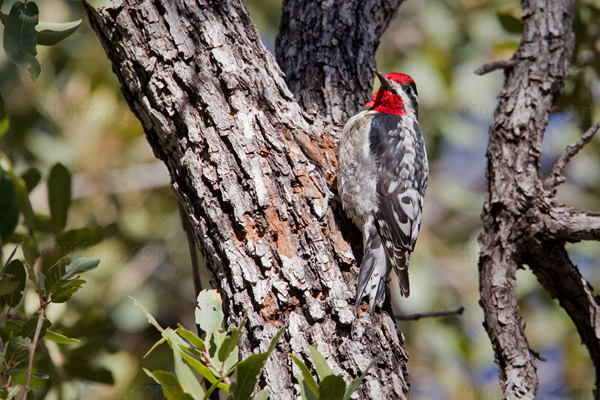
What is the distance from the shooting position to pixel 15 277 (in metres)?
1.76

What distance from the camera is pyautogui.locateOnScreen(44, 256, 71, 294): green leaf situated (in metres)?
1.58

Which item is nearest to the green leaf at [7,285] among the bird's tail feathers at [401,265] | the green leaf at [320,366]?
the green leaf at [320,366]

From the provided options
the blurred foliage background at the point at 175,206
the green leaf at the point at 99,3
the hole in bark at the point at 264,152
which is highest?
the green leaf at the point at 99,3

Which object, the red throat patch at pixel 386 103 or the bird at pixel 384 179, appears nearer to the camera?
the bird at pixel 384 179

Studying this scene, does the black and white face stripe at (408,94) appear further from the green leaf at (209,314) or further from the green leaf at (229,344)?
the green leaf at (229,344)

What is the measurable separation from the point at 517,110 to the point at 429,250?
2.38 m

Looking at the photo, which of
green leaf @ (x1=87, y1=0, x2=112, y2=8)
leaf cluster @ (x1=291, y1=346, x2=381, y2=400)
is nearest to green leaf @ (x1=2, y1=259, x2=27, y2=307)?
green leaf @ (x1=87, y1=0, x2=112, y2=8)

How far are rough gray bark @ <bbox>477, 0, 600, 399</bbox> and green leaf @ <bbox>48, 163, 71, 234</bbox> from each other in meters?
1.83

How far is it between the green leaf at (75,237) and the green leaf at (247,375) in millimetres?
1249

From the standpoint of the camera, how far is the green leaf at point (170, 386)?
1.22m

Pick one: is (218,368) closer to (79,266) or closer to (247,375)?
(247,375)

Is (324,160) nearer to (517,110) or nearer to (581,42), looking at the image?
(517,110)

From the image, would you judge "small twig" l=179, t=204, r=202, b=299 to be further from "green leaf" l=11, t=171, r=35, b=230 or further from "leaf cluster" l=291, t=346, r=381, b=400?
"leaf cluster" l=291, t=346, r=381, b=400

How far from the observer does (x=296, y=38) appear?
268 centimetres
